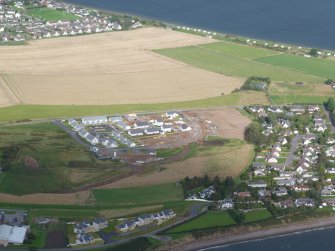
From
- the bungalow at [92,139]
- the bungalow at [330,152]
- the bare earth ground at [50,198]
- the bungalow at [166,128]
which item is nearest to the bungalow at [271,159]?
the bungalow at [330,152]

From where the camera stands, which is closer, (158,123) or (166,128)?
(166,128)

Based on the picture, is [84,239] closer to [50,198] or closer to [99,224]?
[99,224]

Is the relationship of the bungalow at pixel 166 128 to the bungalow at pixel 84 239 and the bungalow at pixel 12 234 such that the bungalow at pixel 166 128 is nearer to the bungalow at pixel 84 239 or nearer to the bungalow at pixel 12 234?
the bungalow at pixel 84 239

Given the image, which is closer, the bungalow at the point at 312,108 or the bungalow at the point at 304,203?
the bungalow at the point at 304,203

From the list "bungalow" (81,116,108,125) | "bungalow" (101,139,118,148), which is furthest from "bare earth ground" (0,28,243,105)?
"bungalow" (101,139,118,148)

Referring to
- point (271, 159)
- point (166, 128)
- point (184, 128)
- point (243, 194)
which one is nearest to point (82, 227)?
point (243, 194)

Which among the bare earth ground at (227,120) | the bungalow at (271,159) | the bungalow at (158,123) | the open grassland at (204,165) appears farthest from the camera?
the bungalow at (158,123)

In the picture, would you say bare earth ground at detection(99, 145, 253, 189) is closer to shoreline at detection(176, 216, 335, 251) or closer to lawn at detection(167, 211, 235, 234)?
lawn at detection(167, 211, 235, 234)
